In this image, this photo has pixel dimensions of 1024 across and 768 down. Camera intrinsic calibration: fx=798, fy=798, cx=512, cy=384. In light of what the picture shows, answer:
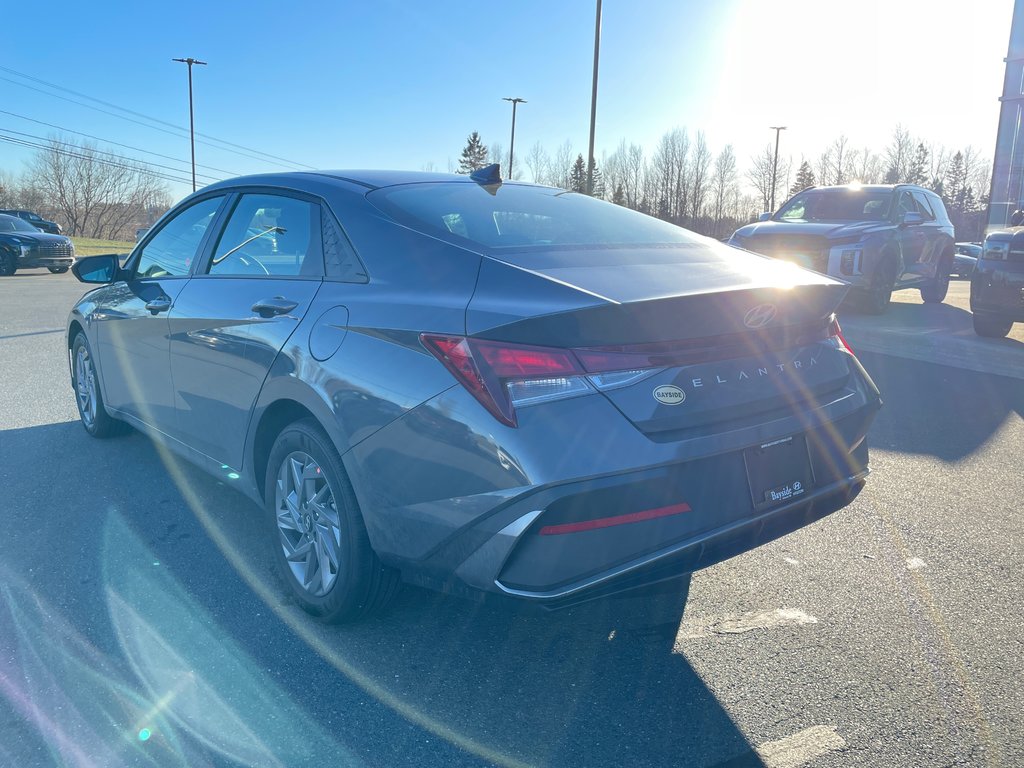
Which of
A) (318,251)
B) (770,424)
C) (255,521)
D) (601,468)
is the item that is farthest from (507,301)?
(255,521)

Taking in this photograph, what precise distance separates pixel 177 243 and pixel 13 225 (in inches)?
779

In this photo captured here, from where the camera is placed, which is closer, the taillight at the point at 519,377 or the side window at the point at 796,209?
the taillight at the point at 519,377

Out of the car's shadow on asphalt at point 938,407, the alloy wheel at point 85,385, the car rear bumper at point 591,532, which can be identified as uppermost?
the car rear bumper at point 591,532

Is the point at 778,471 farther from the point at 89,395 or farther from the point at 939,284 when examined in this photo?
the point at 939,284

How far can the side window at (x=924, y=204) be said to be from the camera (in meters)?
12.7

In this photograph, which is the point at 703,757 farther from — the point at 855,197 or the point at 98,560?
the point at 855,197

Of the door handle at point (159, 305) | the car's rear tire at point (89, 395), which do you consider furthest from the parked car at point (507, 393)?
the car's rear tire at point (89, 395)

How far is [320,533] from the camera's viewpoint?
9.31 feet

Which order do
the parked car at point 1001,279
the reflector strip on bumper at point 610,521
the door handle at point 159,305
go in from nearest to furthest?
the reflector strip on bumper at point 610,521, the door handle at point 159,305, the parked car at point 1001,279

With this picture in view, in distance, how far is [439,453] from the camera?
2.27 metres

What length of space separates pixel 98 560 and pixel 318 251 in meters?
1.65

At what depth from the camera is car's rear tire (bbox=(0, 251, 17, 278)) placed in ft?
63.5

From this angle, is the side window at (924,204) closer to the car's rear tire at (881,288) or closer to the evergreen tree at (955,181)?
the car's rear tire at (881,288)

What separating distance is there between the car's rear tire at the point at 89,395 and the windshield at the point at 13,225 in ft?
58.7
